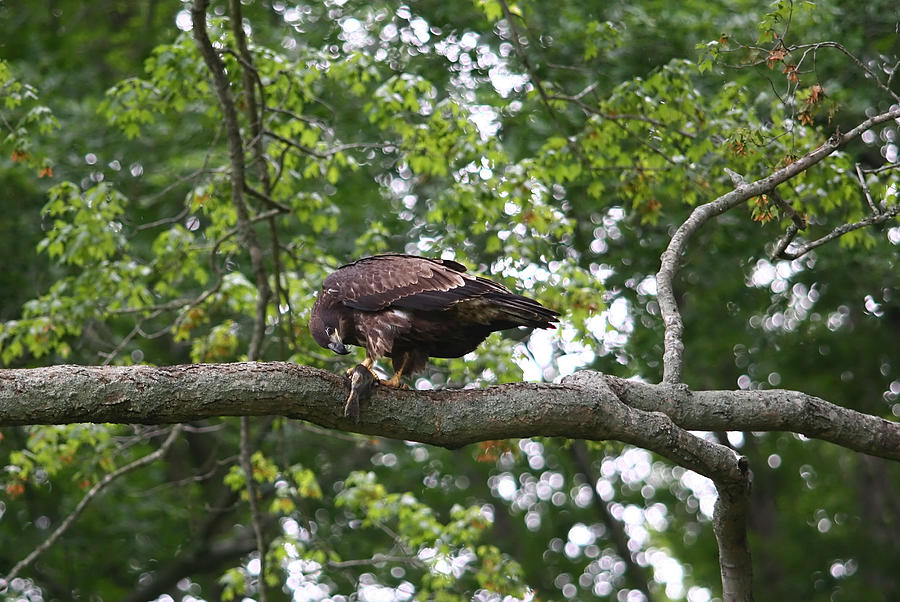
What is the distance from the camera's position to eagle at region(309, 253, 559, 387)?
500 cm

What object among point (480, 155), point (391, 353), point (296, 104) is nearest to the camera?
point (391, 353)

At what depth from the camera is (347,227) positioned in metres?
12.6

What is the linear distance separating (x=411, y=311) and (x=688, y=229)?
1.46 metres

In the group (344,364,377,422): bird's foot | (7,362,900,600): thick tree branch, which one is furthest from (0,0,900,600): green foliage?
(344,364,377,422): bird's foot

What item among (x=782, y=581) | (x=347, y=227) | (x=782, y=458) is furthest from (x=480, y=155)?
(x=782, y=458)

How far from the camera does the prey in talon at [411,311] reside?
500cm

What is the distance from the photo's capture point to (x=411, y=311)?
522cm

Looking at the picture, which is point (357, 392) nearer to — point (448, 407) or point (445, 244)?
point (448, 407)

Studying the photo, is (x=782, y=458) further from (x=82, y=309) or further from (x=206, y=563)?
(x=82, y=309)

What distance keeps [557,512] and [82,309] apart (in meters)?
12.3

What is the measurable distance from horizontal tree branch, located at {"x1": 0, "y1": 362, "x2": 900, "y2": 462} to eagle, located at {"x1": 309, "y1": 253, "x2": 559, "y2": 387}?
58 cm

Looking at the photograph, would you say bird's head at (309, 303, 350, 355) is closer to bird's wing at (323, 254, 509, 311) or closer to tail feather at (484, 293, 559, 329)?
bird's wing at (323, 254, 509, 311)

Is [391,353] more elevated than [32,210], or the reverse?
[32,210]

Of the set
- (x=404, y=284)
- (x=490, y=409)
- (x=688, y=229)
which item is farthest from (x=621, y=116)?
(x=490, y=409)
